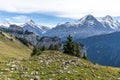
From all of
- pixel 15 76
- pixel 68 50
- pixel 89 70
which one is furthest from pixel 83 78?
pixel 68 50

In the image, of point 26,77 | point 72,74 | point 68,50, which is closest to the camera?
point 26,77

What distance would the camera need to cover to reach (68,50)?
8138 cm

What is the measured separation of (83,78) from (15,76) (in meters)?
8.28

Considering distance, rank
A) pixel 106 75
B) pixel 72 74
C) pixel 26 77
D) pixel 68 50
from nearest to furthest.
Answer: pixel 26 77 < pixel 72 74 < pixel 106 75 < pixel 68 50

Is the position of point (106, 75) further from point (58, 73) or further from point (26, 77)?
point (26, 77)

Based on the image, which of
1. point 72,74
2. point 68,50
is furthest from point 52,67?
point 68,50

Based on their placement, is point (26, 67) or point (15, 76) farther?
point (26, 67)

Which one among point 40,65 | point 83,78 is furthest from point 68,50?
point 83,78

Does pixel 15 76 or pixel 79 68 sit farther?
pixel 79 68

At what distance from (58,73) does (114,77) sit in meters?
7.91

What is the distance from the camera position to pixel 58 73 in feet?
126

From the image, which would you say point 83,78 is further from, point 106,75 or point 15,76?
point 15,76

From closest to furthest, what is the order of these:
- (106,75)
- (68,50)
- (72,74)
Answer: (72,74) → (106,75) → (68,50)

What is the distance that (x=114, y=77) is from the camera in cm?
4047
